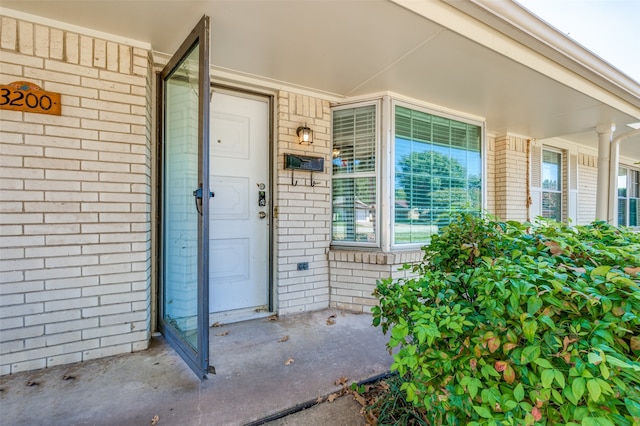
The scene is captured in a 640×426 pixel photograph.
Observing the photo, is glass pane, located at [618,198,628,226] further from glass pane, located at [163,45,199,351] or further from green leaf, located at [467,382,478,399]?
glass pane, located at [163,45,199,351]

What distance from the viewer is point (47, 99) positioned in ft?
6.59

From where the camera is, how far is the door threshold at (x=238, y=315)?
9.34ft

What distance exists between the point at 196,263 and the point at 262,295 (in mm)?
1281

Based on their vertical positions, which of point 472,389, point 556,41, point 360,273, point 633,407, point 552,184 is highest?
point 556,41

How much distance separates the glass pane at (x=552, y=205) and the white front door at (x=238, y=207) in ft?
17.2

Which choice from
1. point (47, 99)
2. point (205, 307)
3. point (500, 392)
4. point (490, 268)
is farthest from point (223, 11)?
point (500, 392)

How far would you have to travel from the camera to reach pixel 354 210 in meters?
3.44

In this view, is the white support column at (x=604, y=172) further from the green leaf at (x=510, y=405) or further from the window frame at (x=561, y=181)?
the green leaf at (x=510, y=405)

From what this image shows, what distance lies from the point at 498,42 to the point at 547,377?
250 cm

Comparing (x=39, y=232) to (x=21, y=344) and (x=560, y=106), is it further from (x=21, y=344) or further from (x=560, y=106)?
(x=560, y=106)

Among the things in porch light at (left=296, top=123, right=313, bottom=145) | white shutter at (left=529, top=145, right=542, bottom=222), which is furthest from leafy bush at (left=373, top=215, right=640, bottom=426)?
white shutter at (left=529, top=145, right=542, bottom=222)

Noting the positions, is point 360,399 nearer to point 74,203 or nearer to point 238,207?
point 238,207

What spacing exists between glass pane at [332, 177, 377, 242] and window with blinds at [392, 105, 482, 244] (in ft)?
0.90

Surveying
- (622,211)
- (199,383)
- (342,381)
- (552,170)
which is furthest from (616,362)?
(622,211)
